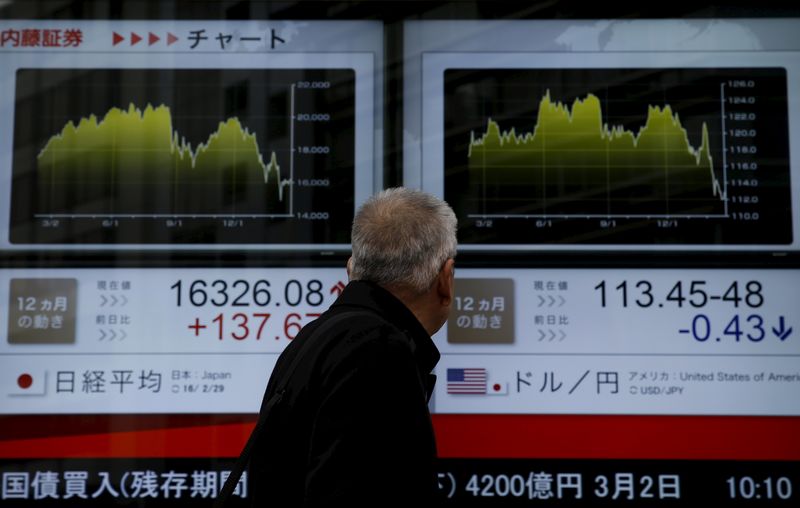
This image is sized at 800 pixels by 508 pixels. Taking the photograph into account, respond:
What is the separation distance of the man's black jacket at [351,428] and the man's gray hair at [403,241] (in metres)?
0.14

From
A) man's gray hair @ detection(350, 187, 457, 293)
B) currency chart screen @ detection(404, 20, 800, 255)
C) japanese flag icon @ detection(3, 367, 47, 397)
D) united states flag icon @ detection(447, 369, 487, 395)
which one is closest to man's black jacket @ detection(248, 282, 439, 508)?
man's gray hair @ detection(350, 187, 457, 293)

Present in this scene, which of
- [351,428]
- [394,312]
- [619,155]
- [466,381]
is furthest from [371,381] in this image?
[619,155]

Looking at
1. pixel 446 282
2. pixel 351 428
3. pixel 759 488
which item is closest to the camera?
pixel 351 428

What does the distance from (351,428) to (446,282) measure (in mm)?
495

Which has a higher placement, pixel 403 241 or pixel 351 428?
pixel 403 241

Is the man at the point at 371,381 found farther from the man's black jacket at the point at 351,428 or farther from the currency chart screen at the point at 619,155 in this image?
the currency chart screen at the point at 619,155

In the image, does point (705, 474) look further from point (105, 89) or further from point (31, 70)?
point (31, 70)

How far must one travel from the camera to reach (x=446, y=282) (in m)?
2.25

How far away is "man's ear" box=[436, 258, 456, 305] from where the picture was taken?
7.30ft

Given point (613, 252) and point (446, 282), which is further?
point (613, 252)

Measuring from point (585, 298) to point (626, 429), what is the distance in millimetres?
577

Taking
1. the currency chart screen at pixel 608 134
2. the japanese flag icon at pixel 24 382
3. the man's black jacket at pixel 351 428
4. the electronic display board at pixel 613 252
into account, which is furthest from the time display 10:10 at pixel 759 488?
the japanese flag icon at pixel 24 382

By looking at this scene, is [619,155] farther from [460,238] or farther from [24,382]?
[24,382]

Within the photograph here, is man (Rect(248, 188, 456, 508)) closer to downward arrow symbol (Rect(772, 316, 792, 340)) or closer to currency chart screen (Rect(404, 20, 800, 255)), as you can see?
currency chart screen (Rect(404, 20, 800, 255))
